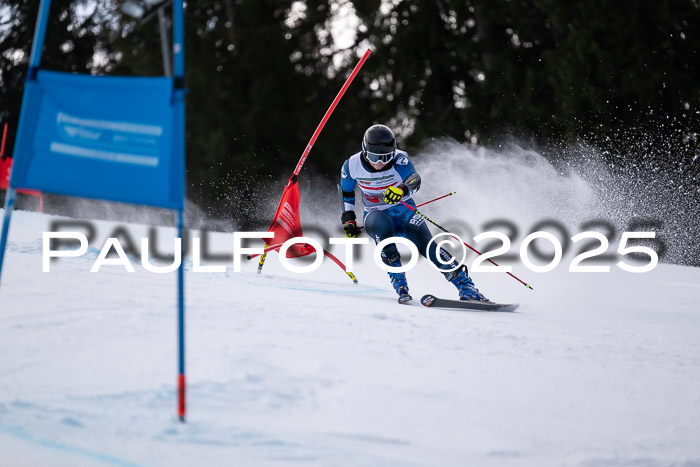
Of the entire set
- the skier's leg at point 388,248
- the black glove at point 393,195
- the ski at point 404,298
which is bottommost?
the ski at point 404,298

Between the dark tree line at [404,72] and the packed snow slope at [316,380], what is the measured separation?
951 cm

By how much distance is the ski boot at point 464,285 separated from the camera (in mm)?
6402

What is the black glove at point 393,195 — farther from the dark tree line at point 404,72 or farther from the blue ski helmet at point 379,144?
the dark tree line at point 404,72

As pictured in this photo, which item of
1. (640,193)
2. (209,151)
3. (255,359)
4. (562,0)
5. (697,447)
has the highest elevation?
(562,0)

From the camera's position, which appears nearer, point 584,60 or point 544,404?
point 544,404

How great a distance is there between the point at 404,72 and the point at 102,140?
16050 millimetres

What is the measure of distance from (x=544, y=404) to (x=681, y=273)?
6.92 metres

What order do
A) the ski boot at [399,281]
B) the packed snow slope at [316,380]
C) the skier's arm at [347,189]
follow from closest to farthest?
1. the packed snow slope at [316,380]
2. the ski boot at [399,281]
3. the skier's arm at [347,189]

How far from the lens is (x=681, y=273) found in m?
9.96

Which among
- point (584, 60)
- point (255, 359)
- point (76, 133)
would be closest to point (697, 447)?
point (255, 359)

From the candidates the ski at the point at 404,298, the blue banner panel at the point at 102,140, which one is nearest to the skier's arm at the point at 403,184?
the ski at the point at 404,298

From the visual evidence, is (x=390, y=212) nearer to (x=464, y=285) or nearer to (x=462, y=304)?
(x=464, y=285)

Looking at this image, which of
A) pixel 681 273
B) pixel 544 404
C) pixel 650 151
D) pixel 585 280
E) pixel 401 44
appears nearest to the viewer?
pixel 544 404

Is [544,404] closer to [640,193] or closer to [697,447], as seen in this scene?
[697,447]
